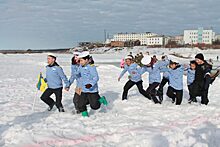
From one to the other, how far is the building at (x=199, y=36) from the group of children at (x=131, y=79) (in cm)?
14177

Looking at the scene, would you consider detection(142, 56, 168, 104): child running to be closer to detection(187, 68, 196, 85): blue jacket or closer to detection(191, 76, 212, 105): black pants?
detection(187, 68, 196, 85): blue jacket

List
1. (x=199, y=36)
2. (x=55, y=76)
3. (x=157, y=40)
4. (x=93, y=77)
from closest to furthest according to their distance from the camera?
(x=93, y=77)
(x=55, y=76)
(x=199, y=36)
(x=157, y=40)

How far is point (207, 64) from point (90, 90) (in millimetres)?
3712

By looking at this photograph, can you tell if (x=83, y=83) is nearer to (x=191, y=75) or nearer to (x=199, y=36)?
(x=191, y=75)

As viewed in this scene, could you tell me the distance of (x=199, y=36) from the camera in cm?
14738

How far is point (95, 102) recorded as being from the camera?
7039mm

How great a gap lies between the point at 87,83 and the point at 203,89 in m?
3.63

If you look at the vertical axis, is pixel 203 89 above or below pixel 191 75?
below

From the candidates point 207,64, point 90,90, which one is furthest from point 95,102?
point 207,64

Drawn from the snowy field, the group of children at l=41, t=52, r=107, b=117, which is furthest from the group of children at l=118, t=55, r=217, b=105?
the group of children at l=41, t=52, r=107, b=117

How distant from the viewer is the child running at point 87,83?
6902 millimetres

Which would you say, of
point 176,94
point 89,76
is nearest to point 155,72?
point 176,94

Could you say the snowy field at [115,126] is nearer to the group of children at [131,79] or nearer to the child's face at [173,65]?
the group of children at [131,79]

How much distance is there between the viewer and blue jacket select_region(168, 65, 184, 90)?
876cm
